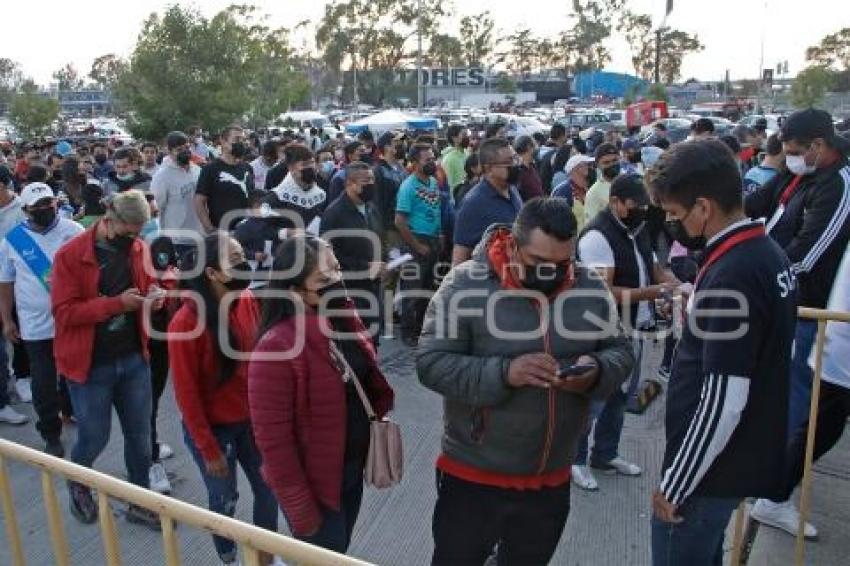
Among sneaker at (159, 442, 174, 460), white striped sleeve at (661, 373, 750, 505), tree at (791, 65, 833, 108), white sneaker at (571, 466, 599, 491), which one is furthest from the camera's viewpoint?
tree at (791, 65, 833, 108)

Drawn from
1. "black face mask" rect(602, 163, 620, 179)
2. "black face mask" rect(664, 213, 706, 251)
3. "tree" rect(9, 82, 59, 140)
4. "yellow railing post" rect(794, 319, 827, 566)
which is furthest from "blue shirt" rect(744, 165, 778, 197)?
"tree" rect(9, 82, 59, 140)

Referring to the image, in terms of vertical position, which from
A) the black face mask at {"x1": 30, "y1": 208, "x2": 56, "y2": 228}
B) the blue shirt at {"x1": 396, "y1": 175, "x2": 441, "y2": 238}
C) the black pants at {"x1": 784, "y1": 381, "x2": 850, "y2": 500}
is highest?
the black face mask at {"x1": 30, "y1": 208, "x2": 56, "y2": 228}

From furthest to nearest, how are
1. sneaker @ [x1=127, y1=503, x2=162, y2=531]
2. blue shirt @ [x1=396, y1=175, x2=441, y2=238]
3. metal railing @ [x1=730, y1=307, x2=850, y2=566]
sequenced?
blue shirt @ [x1=396, y1=175, x2=441, y2=238] → sneaker @ [x1=127, y1=503, x2=162, y2=531] → metal railing @ [x1=730, y1=307, x2=850, y2=566]

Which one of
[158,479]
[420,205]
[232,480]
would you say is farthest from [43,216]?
[420,205]

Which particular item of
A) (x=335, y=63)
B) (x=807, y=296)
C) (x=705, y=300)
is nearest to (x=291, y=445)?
(x=705, y=300)

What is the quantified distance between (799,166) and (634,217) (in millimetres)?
969

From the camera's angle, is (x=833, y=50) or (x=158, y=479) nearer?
(x=158, y=479)

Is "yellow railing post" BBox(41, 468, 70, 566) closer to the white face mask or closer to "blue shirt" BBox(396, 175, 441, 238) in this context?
the white face mask

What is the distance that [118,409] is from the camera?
12.8ft

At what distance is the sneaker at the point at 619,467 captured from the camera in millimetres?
4275

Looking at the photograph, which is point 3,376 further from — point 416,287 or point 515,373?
point 515,373

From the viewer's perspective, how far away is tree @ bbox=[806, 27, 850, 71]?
57.2m

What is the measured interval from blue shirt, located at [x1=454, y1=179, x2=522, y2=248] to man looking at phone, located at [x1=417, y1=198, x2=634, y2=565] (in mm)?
2405

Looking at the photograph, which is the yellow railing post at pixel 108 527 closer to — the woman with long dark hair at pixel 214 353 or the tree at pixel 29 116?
the woman with long dark hair at pixel 214 353
